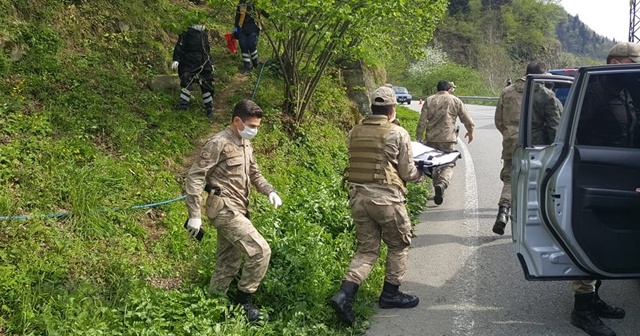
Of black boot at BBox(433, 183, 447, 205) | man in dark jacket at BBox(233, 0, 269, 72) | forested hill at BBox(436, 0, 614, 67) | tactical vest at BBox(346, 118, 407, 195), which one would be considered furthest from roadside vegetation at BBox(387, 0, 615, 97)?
tactical vest at BBox(346, 118, 407, 195)

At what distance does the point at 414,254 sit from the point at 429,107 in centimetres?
299

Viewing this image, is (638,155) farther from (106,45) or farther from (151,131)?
(106,45)

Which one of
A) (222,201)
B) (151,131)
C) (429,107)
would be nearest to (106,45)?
(151,131)

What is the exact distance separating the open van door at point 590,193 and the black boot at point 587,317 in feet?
1.22

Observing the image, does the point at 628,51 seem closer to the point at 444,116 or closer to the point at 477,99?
the point at 444,116

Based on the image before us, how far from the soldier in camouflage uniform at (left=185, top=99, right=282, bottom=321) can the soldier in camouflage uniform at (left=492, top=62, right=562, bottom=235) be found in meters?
3.11

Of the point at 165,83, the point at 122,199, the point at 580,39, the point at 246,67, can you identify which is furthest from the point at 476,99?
the point at 580,39

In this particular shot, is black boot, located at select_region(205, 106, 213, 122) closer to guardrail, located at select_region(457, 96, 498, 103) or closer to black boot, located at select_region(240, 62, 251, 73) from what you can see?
black boot, located at select_region(240, 62, 251, 73)

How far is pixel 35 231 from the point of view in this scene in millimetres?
4828

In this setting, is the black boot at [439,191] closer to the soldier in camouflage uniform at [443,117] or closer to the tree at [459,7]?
the soldier in camouflage uniform at [443,117]

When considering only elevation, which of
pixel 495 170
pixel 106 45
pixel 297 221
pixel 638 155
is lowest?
pixel 495 170

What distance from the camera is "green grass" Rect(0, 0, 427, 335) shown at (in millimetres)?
4270

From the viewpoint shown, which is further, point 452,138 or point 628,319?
point 452,138

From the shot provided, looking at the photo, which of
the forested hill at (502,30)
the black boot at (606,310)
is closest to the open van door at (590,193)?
the black boot at (606,310)
